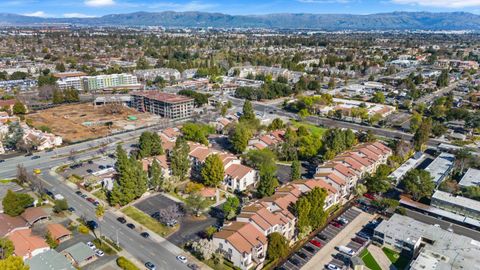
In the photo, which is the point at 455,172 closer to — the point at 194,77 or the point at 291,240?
the point at 291,240

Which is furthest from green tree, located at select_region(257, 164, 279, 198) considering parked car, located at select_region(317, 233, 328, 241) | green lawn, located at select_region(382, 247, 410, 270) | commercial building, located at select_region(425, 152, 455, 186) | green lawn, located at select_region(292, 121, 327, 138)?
green lawn, located at select_region(292, 121, 327, 138)

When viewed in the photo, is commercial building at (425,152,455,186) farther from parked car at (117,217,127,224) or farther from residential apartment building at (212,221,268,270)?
parked car at (117,217,127,224)

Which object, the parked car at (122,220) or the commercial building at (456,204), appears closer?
the parked car at (122,220)

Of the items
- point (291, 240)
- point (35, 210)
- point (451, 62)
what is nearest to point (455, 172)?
point (291, 240)

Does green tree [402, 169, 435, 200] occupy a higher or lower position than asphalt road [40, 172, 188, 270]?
higher

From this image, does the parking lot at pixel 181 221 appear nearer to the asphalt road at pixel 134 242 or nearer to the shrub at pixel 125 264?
the asphalt road at pixel 134 242

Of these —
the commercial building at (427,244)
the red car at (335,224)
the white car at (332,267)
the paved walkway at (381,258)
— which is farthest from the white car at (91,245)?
the commercial building at (427,244)
